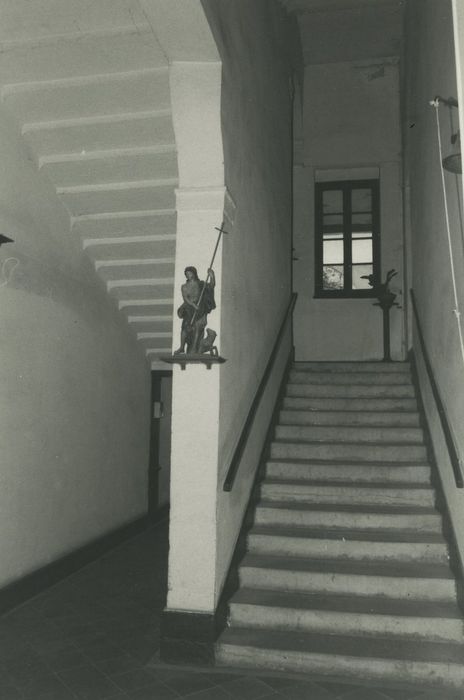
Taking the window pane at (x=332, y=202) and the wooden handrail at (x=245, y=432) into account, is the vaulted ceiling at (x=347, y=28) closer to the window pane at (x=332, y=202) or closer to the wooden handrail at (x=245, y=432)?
the window pane at (x=332, y=202)

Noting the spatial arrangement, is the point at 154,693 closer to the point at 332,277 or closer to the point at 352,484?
the point at 352,484

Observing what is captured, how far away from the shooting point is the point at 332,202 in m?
9.66

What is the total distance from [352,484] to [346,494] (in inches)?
8.2

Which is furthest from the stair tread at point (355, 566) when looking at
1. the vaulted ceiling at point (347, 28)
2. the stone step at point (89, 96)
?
the vaulted ceiling at point (347, 28)

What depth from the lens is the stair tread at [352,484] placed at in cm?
527

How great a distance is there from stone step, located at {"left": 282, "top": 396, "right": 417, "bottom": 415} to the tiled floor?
238 cm

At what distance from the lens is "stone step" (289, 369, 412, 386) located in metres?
7.05

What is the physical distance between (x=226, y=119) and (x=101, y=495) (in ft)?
13.3

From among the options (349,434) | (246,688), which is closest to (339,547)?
(246,688)

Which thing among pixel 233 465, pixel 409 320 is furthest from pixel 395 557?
pixel 409 320

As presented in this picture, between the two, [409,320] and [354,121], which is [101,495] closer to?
[409,320]

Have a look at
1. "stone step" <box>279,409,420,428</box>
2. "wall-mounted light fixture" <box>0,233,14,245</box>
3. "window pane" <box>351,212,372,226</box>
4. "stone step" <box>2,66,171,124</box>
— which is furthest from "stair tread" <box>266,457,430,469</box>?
"window pane" <box>351,212,372,226</box>

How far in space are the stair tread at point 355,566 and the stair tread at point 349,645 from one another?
47cm

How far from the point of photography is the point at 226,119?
4.36m
